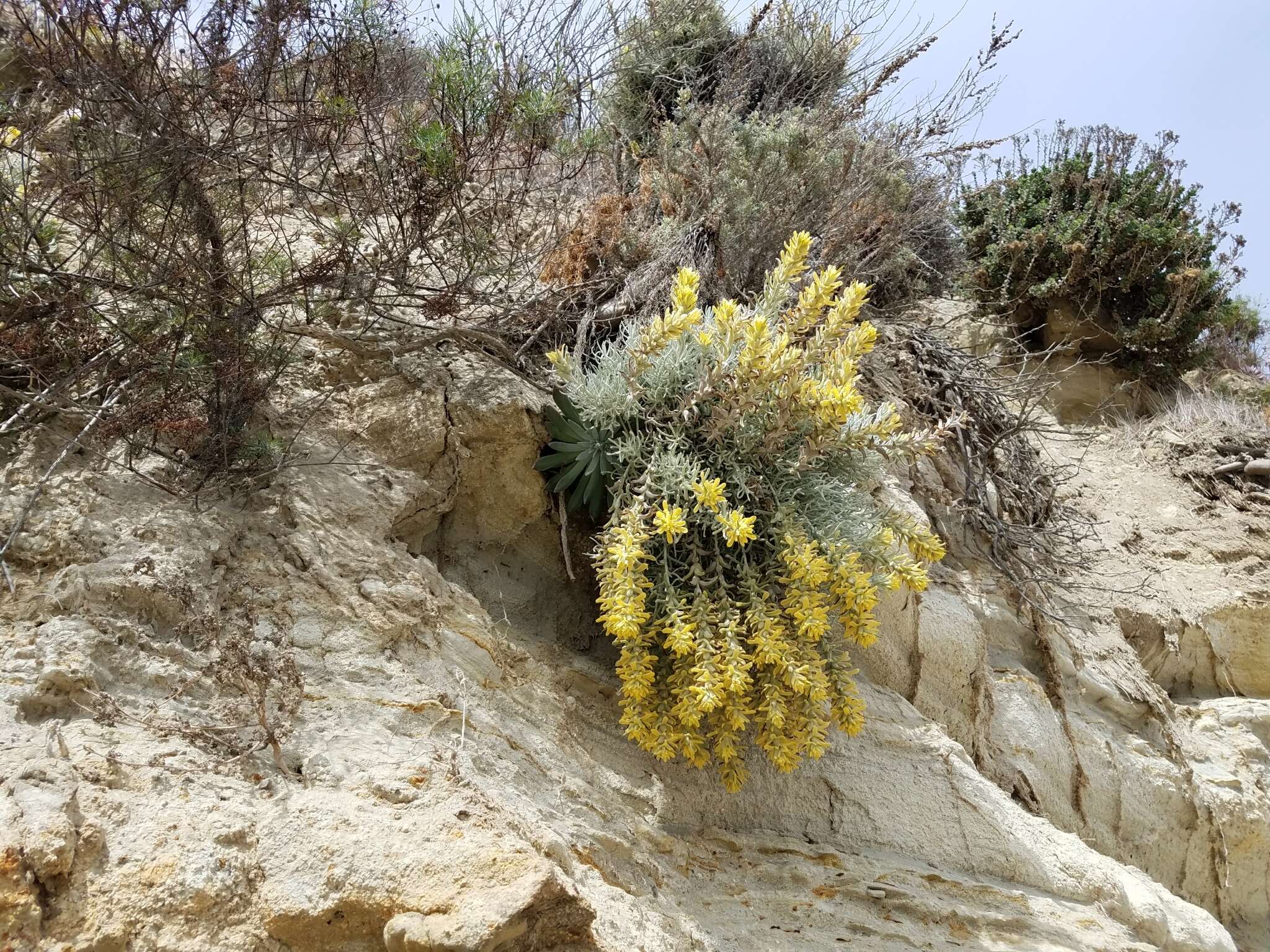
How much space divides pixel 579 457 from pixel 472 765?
1266 mm

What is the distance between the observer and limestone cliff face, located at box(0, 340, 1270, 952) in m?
2.15

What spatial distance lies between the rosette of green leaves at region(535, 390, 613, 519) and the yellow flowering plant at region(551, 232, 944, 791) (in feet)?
0.13

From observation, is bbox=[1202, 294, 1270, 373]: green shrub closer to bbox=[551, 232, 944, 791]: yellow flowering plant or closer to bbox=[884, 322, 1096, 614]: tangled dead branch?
bbox=[884, 322, 1096, 614]: tangled dead branch

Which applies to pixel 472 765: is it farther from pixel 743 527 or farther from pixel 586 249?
pixel 586 249

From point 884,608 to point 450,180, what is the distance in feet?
7.91

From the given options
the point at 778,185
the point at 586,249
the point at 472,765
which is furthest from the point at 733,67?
the point at 472,765

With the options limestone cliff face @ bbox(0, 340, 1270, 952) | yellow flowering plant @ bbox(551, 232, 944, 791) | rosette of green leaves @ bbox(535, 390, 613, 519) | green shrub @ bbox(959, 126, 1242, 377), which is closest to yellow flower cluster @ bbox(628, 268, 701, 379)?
yellow flowering plant @ bbox(551, 232, 944, 791)

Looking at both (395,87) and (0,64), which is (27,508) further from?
(0,64)

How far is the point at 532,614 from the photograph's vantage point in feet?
13.0

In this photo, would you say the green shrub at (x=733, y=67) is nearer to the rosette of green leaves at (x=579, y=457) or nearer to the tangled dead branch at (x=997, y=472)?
the tangled dead branch at (x=997, y=472)

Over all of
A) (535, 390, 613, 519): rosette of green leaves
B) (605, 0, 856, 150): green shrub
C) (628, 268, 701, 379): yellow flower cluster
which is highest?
(605, 0, 856, 150): green shrub

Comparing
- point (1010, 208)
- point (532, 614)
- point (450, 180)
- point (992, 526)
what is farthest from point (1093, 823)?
point (1010, 208)

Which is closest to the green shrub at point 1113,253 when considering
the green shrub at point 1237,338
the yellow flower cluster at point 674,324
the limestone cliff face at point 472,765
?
the green shrub at point 1237,338

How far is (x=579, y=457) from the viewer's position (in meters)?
3.68
